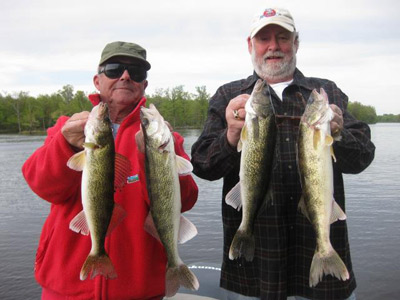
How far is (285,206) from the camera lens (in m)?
3.67

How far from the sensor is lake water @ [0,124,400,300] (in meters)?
10.2

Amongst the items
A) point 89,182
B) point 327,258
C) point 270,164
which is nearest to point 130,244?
point 89,182

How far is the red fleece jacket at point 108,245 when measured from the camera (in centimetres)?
342

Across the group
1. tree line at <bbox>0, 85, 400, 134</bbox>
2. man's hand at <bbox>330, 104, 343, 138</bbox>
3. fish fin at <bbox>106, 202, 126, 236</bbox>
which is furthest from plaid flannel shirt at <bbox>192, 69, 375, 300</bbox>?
tree line at <bbox>0, 85, 400, 134</bbox>

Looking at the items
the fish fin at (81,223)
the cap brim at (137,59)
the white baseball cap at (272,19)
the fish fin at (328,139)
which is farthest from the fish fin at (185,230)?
the white baseball cap at (272,19)

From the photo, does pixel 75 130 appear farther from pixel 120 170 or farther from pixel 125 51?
pixel 125 51

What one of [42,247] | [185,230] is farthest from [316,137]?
[42,247]

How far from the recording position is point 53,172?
3213 millimetres

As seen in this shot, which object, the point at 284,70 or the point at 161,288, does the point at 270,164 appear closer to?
the point at 284,70

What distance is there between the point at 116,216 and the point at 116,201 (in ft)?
1.10

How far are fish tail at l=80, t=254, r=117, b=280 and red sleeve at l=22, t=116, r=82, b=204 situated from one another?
635 mm

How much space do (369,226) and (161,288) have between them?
1177 cm

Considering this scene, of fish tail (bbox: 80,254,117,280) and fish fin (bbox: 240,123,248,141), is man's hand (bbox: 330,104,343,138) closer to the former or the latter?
fish fin (bbox: 240,123,248,141)

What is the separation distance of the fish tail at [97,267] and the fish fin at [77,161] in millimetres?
724
